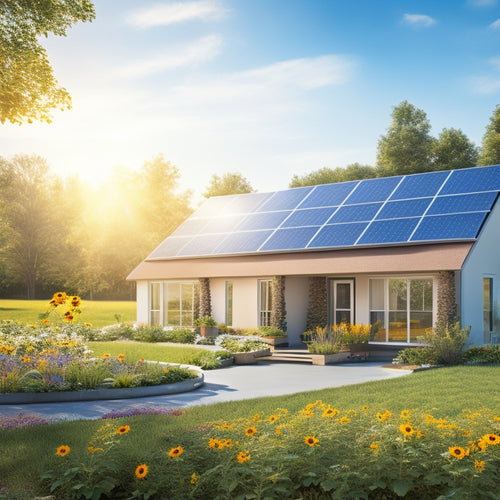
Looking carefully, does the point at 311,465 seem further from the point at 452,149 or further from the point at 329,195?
the point at 452,149

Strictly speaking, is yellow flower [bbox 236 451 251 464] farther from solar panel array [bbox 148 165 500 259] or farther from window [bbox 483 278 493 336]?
window [bbox 483 278 493 336]

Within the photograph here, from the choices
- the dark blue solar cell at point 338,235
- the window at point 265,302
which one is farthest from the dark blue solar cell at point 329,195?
the window at point 265,302

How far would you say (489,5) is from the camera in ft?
58.9

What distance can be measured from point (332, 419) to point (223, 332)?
58.2 ft

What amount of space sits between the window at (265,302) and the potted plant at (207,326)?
1805 millimetres

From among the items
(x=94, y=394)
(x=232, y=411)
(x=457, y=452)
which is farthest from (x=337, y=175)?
(x=457, y=452)

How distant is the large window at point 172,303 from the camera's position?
26594 millimetres

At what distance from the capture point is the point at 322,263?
21.9 m

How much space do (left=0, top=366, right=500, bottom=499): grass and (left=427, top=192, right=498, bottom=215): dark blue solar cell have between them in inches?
263

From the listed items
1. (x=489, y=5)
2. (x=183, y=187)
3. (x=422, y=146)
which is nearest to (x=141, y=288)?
(x=489, y=5)

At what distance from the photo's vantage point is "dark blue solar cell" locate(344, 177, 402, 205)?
2459cm

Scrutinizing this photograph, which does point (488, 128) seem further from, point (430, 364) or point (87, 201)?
point (87, 201)

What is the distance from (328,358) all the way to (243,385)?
562 cm

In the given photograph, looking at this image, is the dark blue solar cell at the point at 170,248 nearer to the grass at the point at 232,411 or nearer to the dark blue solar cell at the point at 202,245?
the dark blue solar cell at the point at 202,245
